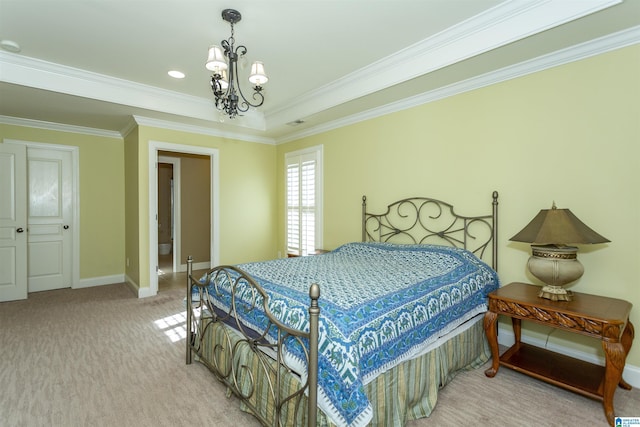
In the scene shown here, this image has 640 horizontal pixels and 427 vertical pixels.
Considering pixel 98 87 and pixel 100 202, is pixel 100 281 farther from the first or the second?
pixel 98 87

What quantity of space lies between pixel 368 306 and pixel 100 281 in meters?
5.18

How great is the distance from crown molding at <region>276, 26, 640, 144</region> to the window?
1.05 metres

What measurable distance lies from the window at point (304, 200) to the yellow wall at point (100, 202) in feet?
9.27

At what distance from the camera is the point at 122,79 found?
3.58 m

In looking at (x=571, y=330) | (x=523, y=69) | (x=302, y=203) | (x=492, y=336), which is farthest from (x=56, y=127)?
(x=571, y=330)

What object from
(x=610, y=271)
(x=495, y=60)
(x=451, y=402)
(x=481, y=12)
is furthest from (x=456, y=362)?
(x=481, y=12)

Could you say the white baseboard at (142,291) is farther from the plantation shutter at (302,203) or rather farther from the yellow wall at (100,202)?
the plantation shutter at (302,203)

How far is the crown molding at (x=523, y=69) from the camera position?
2.26 m

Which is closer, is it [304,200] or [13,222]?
[13,222]

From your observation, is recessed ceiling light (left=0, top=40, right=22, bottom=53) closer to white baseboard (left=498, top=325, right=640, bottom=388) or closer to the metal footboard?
the metal footboard

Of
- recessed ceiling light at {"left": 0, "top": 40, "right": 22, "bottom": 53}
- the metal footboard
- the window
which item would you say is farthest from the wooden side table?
recessed ceiling light at {"left": 0, "top": 40, "right": 22, "bottom": 53}

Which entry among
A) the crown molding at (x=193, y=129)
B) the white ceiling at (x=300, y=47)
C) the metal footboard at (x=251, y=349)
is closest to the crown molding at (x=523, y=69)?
the white ceiling at (x=300, y=47)

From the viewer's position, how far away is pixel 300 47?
2893 mm

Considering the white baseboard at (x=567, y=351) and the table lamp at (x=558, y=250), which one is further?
the white baseboard at (x=567, y=351)
